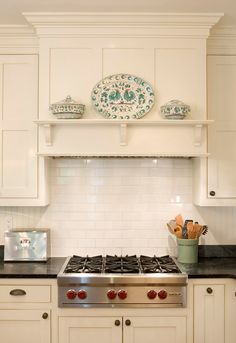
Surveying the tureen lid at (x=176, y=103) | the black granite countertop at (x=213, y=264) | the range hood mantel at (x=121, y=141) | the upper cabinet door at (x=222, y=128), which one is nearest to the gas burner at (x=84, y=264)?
the black granite countertop at (x=213, y=264)

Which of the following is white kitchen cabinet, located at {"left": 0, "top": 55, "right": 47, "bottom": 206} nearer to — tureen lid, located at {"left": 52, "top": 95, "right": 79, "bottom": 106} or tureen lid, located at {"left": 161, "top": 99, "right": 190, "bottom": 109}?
tureen lid, located at {"left": 52, "top": 95, "right": 79, "bottom": 106}

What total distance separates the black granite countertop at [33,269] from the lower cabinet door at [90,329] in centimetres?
30

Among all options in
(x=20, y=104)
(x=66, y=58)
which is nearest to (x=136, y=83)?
(x=66, y=58)

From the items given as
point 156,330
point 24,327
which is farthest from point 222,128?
point 24,327

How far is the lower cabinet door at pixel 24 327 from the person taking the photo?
2.31m

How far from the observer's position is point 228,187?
261 centimetres

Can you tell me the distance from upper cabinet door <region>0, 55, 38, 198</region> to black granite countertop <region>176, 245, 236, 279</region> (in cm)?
123

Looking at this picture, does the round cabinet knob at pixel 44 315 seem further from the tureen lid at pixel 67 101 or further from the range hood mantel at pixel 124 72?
the tureen lid at pixel 67 101

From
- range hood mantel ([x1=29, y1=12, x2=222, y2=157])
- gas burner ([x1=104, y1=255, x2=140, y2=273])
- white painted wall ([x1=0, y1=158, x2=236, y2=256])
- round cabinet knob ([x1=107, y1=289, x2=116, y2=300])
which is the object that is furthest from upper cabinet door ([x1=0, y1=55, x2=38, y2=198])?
round cabinet knob ([x1=107, y1=289, x2=116, y2=300])

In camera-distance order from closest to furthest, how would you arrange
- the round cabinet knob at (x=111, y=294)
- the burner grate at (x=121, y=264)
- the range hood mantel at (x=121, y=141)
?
the round cabinet knob at (x=111, y=294), the burner grate at (x=121, y=264), the range hood mantel at (x=121, y=141)

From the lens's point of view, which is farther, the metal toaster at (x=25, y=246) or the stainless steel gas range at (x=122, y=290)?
the metal toaster at (x=25, y=246)

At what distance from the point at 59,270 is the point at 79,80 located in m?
1.29

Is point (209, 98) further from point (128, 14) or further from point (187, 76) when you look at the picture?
point (128, 14)

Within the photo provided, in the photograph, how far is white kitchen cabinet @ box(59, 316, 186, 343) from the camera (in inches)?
90.2
